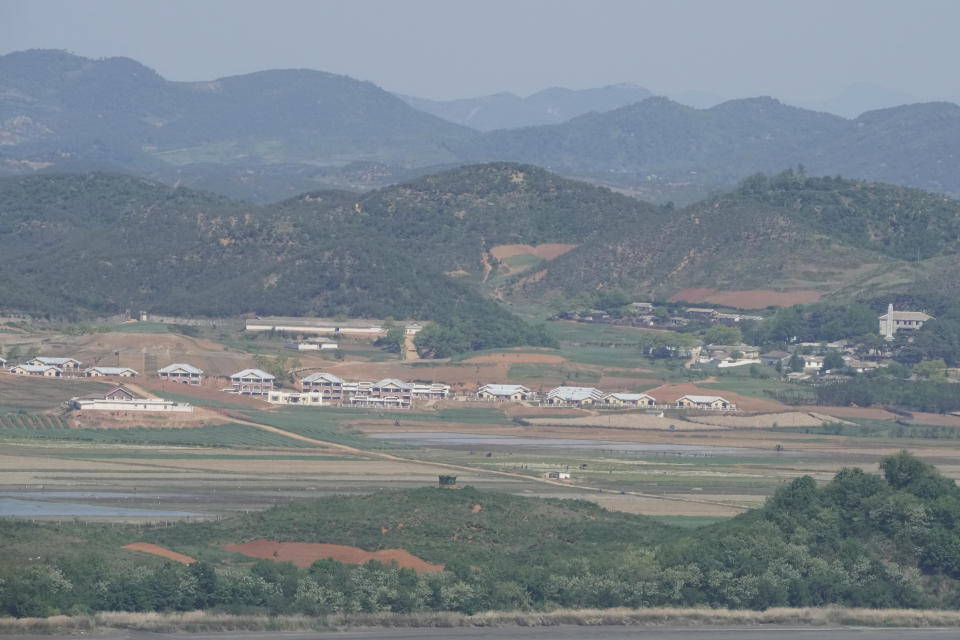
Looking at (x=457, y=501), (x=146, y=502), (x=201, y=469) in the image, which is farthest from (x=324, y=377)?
(x=457, y=501)

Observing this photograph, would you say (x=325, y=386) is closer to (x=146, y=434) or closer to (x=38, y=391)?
(x=38, y=391)

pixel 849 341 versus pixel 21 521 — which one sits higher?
pixel 849 341

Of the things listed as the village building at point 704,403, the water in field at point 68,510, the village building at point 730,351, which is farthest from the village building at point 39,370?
the water in field at point 68,510

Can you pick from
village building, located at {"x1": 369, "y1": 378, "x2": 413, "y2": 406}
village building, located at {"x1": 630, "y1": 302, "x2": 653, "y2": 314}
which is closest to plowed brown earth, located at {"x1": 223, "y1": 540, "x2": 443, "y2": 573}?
village building, located at {"x1": 369, "y1": 378, "x2": 413, "y2": 406}

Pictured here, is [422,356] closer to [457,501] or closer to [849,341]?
[849,341]

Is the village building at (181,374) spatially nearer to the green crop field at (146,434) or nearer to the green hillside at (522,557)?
the green crop field at (146,434)

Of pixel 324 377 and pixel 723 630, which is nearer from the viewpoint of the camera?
pixel 723 630

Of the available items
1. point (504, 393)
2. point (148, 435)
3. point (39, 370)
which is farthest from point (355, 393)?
point (148, 435)
